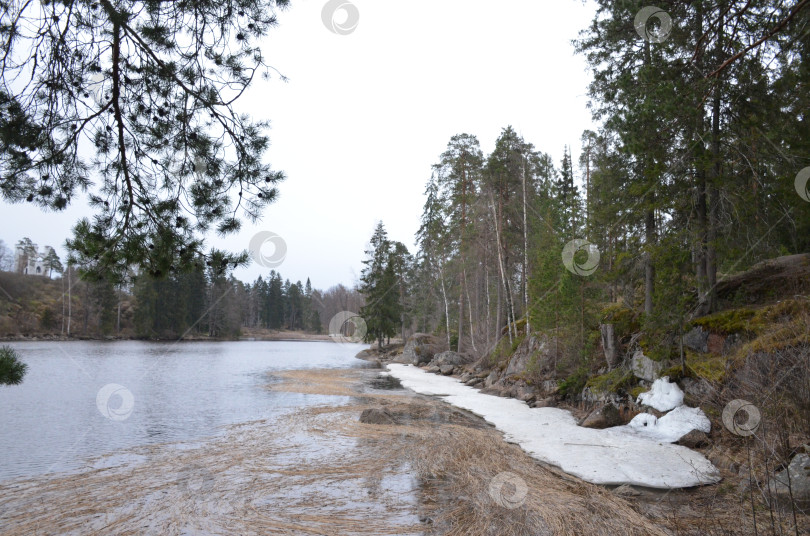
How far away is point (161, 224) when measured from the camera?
5605mm

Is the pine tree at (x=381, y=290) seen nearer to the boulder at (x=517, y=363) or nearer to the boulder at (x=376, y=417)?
the boulder at (x=517, y=363)

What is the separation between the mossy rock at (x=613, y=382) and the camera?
13292mm

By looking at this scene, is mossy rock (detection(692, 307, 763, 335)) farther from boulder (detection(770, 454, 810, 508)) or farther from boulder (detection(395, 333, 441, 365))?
boulder (detection(395, 333, 441, 365))

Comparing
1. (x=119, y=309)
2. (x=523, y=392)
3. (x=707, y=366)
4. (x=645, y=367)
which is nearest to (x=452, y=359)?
(x=523, y=392)

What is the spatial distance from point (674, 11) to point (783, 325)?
6.06 m

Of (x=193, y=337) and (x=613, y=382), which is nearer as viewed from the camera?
(x=613, y=382)

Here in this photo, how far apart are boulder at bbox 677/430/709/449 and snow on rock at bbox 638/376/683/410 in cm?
138

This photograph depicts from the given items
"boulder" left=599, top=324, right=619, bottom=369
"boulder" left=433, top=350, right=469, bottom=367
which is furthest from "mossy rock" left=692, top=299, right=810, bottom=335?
"boulder" left=433, top=350, right=469, bottom=367

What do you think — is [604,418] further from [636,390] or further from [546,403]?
[546,403]

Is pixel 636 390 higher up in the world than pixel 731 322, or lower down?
lower down

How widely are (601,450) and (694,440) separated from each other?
180 centimetres

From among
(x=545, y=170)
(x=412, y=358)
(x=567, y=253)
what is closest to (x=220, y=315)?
(x=412, y=358)

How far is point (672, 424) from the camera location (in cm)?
1042

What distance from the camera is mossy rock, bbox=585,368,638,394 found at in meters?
13.3
